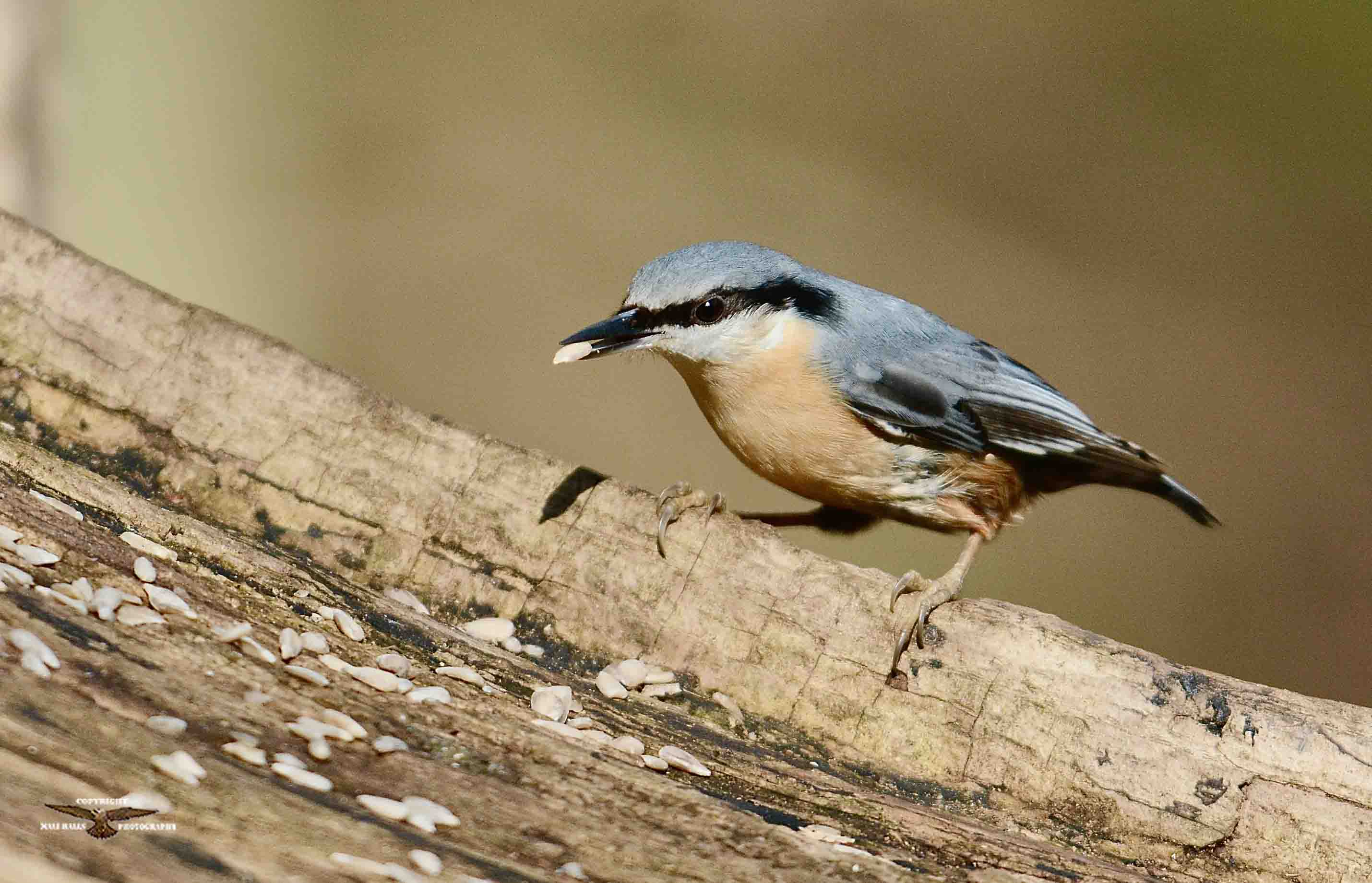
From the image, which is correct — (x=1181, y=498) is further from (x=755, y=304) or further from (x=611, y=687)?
(x=611, y=687)

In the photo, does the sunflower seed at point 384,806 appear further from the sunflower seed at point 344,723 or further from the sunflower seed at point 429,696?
the sunflower seed at point 429,696

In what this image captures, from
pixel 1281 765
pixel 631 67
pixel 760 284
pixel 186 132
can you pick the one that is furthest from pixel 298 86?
pixel 1281 765

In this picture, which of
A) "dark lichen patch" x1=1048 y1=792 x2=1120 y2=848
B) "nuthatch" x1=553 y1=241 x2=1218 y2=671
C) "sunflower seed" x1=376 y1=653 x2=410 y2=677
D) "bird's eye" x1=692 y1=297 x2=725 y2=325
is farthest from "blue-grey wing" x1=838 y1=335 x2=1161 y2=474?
"sunflower seed" x1=376 y1=653 x2=410 y2=677

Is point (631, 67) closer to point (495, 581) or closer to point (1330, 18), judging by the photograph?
point (1330, 18)

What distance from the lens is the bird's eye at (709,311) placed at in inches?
118

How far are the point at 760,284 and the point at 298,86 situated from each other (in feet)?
12.4

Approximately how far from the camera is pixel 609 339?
113 inches

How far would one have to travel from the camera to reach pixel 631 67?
18.3 feet

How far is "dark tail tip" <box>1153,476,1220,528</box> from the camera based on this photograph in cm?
344

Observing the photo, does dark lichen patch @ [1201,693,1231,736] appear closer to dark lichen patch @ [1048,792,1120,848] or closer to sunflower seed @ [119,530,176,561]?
dark lichen patch @ [1048,792,1120,848]

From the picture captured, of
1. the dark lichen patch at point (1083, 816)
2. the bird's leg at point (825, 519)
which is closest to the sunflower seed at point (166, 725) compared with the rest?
the dark lichen patch at point (1083, 816)

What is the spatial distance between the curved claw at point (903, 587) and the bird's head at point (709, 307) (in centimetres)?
76

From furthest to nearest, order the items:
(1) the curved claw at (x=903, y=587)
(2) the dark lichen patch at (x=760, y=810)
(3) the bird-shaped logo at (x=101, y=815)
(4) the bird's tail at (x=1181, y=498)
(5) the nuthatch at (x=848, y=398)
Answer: (4) the bird's tail at (x=1181, y=498)
(5) the nuthatch at (x=848, y=398)
(1) the curved claw at (x=903, y=587)
(2) the dark lichen patch at (x=760, y=810)
(3) the bird-shaped logo at (x=101, y=815)

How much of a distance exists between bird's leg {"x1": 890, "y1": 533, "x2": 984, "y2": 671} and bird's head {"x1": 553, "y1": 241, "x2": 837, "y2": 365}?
0.76 m
